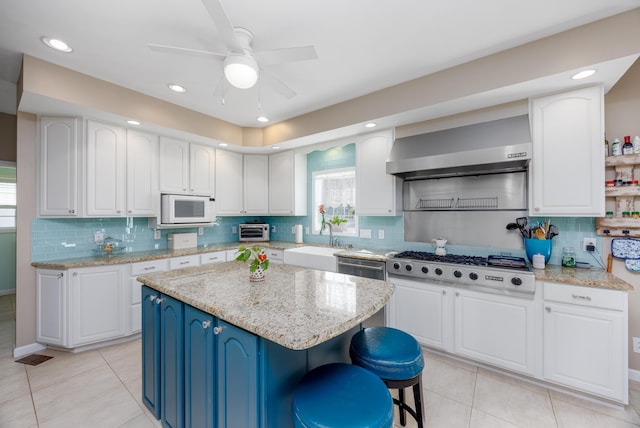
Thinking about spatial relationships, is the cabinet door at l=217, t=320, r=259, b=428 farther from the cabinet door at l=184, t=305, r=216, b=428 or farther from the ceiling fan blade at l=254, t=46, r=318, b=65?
the ceiling fan blade at l=254, t=46, r=318, b=65

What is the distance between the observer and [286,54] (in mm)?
1744

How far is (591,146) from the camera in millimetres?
2115

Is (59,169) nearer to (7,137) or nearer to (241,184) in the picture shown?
(7,137)

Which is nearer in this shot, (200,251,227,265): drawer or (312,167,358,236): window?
(200,251,227,265): drawer

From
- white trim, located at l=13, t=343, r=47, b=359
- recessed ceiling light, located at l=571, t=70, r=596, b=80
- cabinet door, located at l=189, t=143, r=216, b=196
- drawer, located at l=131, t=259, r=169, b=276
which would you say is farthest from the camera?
cabinet door, located at l=189, t=143, r=216, b=196

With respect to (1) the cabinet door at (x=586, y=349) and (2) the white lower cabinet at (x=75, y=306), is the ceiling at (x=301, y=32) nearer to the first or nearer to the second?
(2) the white lower cabinet at (x=75, y=306)

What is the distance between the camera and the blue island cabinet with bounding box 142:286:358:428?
1.17m

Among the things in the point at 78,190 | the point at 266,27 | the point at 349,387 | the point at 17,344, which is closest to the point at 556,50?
the point at 266,27

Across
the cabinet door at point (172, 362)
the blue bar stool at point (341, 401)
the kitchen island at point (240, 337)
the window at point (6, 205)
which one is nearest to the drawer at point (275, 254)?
the kitchen island at point (240, 337)

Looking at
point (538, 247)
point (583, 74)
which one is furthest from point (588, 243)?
point (583, 74)

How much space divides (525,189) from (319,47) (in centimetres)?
231

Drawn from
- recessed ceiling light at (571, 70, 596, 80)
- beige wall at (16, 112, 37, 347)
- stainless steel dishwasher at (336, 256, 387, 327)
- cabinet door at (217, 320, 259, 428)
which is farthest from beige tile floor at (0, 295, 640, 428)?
recessed ceiling light at (571, 70, 596, 80)

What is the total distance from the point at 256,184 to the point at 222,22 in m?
3.16

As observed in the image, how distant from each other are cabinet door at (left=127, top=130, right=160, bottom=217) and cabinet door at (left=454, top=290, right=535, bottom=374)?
362 centimetres
